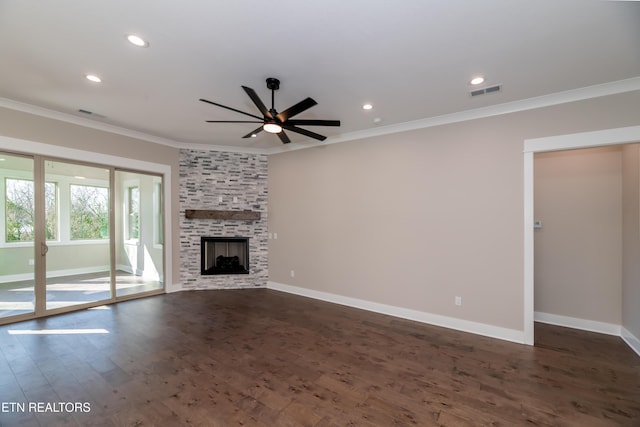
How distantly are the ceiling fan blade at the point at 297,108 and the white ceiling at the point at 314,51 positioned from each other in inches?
16.2

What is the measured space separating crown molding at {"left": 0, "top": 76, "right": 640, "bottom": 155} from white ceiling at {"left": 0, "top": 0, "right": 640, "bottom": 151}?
8 cm

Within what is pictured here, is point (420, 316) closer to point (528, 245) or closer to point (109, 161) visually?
point (528, 245)

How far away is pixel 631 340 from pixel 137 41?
6.29 metres

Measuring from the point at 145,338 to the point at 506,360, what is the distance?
14.2 ft

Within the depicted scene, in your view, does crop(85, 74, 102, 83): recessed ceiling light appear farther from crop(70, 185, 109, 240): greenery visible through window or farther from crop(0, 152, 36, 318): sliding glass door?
crop(70, 185, 109, 240): greenery visible through window

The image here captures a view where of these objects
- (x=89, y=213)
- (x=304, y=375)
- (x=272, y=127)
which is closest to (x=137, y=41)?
(x=272, y=127)

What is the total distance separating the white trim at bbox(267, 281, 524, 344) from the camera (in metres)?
3.56

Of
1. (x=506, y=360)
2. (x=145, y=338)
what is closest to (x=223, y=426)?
(x=145, y=338)

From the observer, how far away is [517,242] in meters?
3.51

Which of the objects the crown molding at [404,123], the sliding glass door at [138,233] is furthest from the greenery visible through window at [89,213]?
the crown molding at [404,123]

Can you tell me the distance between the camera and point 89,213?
4777mm

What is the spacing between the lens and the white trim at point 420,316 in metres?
3.56

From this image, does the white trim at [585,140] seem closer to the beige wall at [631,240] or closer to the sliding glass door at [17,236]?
the beige wall at [631,240]

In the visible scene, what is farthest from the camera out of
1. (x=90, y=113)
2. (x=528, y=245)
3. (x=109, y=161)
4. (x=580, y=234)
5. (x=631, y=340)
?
(x=109, y=161)
